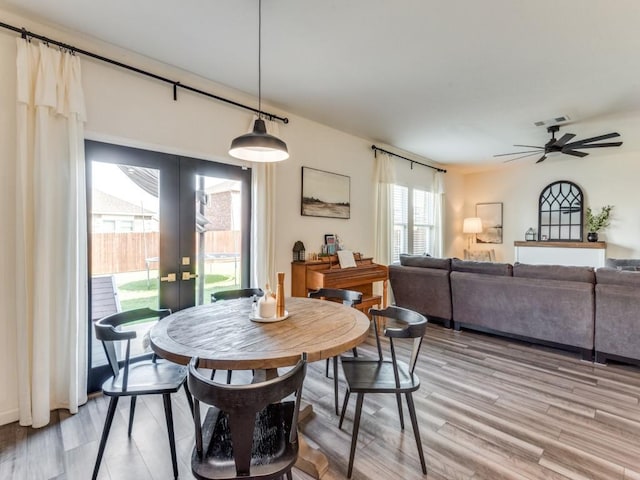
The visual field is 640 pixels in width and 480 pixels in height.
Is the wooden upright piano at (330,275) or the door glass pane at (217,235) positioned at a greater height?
the door glass pane at (217,235)

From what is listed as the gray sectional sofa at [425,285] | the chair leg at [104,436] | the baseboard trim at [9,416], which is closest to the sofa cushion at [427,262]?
the gray sectional sofa at [425,285]

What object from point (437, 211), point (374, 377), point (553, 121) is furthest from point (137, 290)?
point (437, 211)

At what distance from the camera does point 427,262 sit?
178 inches

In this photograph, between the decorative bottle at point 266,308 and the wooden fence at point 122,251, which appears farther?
the wooden fence at point 122,251

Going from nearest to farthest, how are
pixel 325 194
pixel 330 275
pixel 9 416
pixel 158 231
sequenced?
pixel 9 416
pixel 158 231
pixel 330 275
pixel 325 194

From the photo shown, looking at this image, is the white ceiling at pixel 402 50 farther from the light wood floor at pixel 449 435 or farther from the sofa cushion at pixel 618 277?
the light wood floor at pixel 449 435

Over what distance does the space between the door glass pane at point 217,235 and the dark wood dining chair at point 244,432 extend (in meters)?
1.96

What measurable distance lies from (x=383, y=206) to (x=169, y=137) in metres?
3.40

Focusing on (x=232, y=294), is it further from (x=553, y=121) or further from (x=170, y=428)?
(x=553, y=121)

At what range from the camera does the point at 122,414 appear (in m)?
2.34

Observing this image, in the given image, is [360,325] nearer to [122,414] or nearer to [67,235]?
[122,414]

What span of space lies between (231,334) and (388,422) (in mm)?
1323

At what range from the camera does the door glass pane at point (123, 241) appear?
2.67 meters

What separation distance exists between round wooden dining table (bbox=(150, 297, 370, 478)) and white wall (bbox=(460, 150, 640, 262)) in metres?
6.34
